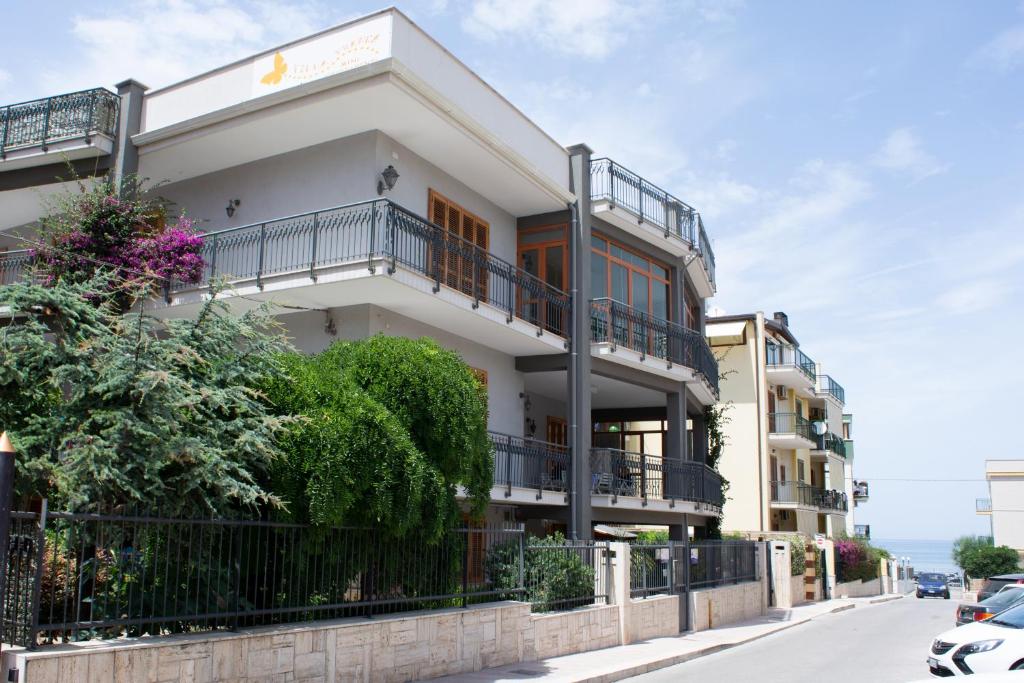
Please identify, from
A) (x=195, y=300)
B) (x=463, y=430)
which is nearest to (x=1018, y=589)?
(x=463, y=430)

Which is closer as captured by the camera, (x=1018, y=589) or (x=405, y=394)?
(x=405, y=394)

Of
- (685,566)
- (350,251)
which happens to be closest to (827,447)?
(685,566)

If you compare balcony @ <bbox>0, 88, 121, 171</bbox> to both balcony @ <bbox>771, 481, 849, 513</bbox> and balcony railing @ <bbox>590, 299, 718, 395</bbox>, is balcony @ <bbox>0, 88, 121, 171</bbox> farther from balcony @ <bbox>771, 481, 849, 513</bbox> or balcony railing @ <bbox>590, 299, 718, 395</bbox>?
balcony @ <bbox>771, 481, 849, 513</bbox>

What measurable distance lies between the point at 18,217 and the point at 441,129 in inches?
420

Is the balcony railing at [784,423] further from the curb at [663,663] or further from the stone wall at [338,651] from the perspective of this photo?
the stone wall at [338,651]

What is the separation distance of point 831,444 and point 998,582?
35397 mm

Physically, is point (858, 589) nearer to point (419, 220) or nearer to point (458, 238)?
point (458, 238)

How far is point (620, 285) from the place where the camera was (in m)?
23.7

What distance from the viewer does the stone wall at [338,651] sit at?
27.4 ft

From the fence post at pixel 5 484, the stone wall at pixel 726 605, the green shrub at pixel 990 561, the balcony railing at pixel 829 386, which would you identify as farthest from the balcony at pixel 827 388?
the fence post at pixel 5 484

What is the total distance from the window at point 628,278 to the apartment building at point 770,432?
727 inches

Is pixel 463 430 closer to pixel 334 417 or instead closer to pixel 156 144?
pixel 334 417

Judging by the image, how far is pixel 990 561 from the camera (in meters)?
61.9

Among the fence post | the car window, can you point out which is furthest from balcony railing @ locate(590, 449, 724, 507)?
the fence post
